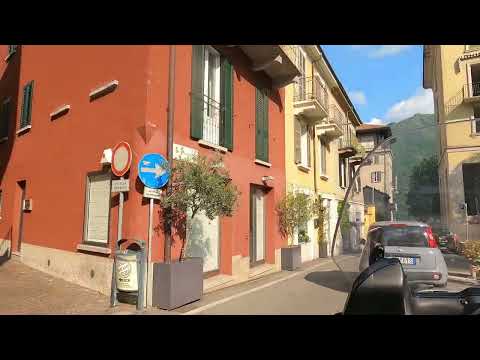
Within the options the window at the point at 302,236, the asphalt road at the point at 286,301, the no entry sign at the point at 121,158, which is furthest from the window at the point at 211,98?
the window at the point at 302,236

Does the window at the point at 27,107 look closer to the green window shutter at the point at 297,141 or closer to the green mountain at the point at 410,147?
the green window shutter at the point at 297,141

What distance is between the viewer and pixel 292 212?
11.0 metres

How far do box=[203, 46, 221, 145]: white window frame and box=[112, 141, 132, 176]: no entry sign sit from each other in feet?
7.35

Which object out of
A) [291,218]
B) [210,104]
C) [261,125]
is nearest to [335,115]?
[261,125]

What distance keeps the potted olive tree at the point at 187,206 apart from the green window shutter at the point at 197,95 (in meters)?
1.05

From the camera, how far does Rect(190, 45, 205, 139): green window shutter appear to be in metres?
7.44

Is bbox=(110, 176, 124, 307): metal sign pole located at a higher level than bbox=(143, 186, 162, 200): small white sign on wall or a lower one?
lower

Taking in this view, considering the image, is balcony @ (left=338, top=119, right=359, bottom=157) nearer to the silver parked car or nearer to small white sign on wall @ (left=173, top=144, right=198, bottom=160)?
small white sign on wall @ (left=173, top=144, right=198, bottom=160)

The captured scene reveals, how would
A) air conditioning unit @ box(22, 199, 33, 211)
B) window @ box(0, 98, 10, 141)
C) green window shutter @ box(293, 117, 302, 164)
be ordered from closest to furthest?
air conditioning unit @ box(22, 199, 33, 211)
window @ box(0, 98, 10, 141)
green window shutter @ box(293, 117, 302, 164)

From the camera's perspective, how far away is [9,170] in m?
11.0

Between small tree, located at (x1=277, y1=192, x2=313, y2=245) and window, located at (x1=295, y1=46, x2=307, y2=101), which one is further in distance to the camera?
window, located at (x1=295, y1=46, x2=307, y2=101)

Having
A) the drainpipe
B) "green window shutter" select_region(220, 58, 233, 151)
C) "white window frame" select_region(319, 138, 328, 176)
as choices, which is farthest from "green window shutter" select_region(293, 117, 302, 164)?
the drainpipe

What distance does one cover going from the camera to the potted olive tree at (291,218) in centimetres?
1096

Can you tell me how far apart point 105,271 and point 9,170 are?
7110 mm
